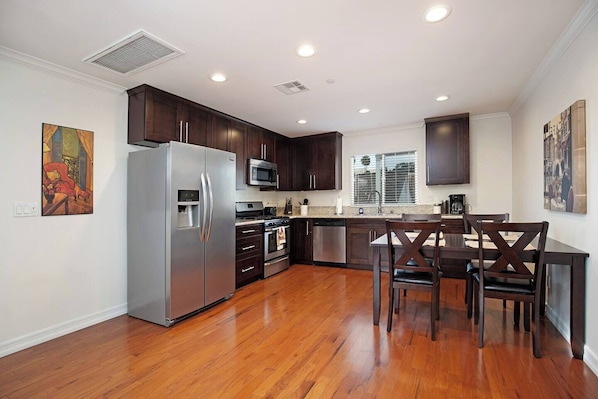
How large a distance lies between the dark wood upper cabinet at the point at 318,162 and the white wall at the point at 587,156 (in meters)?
2.79

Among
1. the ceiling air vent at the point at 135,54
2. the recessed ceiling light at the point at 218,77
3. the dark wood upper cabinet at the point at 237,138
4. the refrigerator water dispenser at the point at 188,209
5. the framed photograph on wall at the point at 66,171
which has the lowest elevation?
the refrigerator water dispenser at the point at 188,209

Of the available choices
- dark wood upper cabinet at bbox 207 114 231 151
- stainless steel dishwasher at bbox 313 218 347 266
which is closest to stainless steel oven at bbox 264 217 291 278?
stainless steel dishwasher at bbox 313 218 347 266

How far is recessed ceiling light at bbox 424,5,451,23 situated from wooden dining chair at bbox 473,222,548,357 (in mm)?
1546

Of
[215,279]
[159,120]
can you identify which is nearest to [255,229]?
[215,279]

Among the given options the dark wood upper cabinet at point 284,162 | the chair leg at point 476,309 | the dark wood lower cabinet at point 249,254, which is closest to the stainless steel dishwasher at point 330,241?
the dark wood upper cabinet at point 284,162

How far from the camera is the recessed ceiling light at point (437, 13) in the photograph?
1966 mm

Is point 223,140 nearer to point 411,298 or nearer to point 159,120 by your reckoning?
point 159,120

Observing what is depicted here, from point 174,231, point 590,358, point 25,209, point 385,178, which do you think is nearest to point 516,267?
point 590,358

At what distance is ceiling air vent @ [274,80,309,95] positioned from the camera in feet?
10.5

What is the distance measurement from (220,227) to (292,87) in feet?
5.98

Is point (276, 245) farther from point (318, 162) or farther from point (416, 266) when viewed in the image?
point (416, 266)

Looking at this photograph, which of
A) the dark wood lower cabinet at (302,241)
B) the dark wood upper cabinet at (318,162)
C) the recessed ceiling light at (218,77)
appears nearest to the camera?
the recessed ceiling light at (218,77)

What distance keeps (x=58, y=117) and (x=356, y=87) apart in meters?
3.04

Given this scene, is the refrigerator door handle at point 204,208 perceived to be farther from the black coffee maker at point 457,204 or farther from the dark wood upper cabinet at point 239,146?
the black coffee maker at point 457,204
